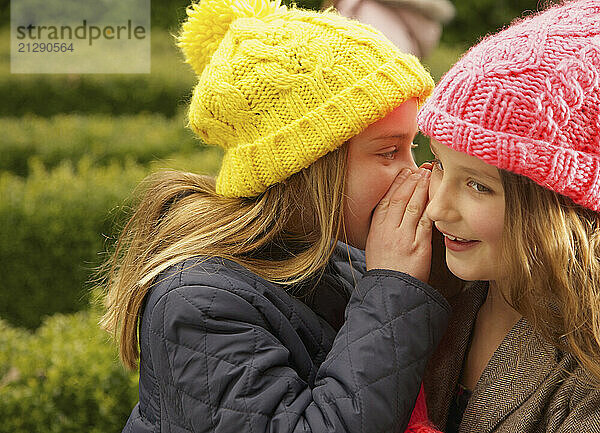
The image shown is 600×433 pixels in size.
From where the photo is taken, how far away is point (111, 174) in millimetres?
5246

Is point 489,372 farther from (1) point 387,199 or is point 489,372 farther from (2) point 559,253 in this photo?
(1) point 387,199

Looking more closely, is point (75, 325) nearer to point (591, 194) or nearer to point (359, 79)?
point (359, 79)

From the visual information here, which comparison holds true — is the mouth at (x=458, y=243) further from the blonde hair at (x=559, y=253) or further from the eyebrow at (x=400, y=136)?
the eyebrow at (x=400, y=136)

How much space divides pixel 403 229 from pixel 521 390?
20.0 inches

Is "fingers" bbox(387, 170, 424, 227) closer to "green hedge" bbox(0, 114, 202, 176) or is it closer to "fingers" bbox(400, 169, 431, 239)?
"fingers" bbox(400, 169, 431, 239)

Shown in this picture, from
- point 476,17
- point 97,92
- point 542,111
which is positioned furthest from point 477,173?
point 476,17

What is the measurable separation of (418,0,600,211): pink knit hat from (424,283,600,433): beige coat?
411 mm

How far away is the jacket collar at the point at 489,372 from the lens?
171 centimetres

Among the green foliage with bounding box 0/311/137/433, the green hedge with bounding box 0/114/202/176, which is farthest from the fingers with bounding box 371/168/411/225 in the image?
the green hedge with bounding box 0/114/202/176

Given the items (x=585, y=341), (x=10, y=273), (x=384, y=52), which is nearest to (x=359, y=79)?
(x=384, y=52)

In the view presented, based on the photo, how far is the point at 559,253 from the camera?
1489mm

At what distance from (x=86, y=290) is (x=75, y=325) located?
3.36 ft

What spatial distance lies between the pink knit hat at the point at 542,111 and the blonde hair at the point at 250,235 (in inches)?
23.2

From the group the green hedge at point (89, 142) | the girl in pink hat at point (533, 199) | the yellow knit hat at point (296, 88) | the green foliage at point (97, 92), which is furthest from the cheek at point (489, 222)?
the green foliage at point (97, 92)
